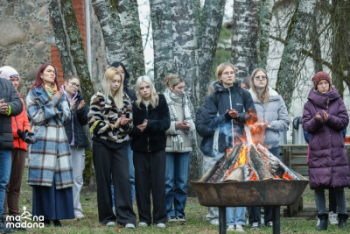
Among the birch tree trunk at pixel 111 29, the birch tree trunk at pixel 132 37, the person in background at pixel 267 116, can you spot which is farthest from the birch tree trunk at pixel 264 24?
the person in background at pixel 267 116

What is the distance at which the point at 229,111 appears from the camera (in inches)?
255

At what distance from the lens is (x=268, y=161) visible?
16.3ft

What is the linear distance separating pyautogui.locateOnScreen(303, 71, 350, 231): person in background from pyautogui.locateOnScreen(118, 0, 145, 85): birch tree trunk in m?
4.02

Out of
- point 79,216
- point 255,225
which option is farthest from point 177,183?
point 79,216

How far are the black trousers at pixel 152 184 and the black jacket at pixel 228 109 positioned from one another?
2.69ft

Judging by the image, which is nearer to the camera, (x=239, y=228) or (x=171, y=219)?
(x=239, y=228)

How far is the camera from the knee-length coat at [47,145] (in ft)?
21.2

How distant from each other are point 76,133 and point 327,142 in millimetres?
3370

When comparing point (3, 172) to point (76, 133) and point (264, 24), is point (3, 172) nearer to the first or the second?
point (76, 133)

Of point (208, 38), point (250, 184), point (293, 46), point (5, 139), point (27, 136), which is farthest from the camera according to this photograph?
point (208, 38)

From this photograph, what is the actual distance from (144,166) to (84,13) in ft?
26.7

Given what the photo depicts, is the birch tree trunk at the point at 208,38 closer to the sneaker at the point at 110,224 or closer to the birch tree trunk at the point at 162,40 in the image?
the birch tree trunk at the point at 162,40

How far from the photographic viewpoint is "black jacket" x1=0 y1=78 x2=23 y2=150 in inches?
231

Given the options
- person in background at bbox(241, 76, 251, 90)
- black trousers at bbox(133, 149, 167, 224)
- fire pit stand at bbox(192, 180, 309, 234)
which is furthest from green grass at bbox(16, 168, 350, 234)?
person in background at bbox(241, 76, 251, 90)
